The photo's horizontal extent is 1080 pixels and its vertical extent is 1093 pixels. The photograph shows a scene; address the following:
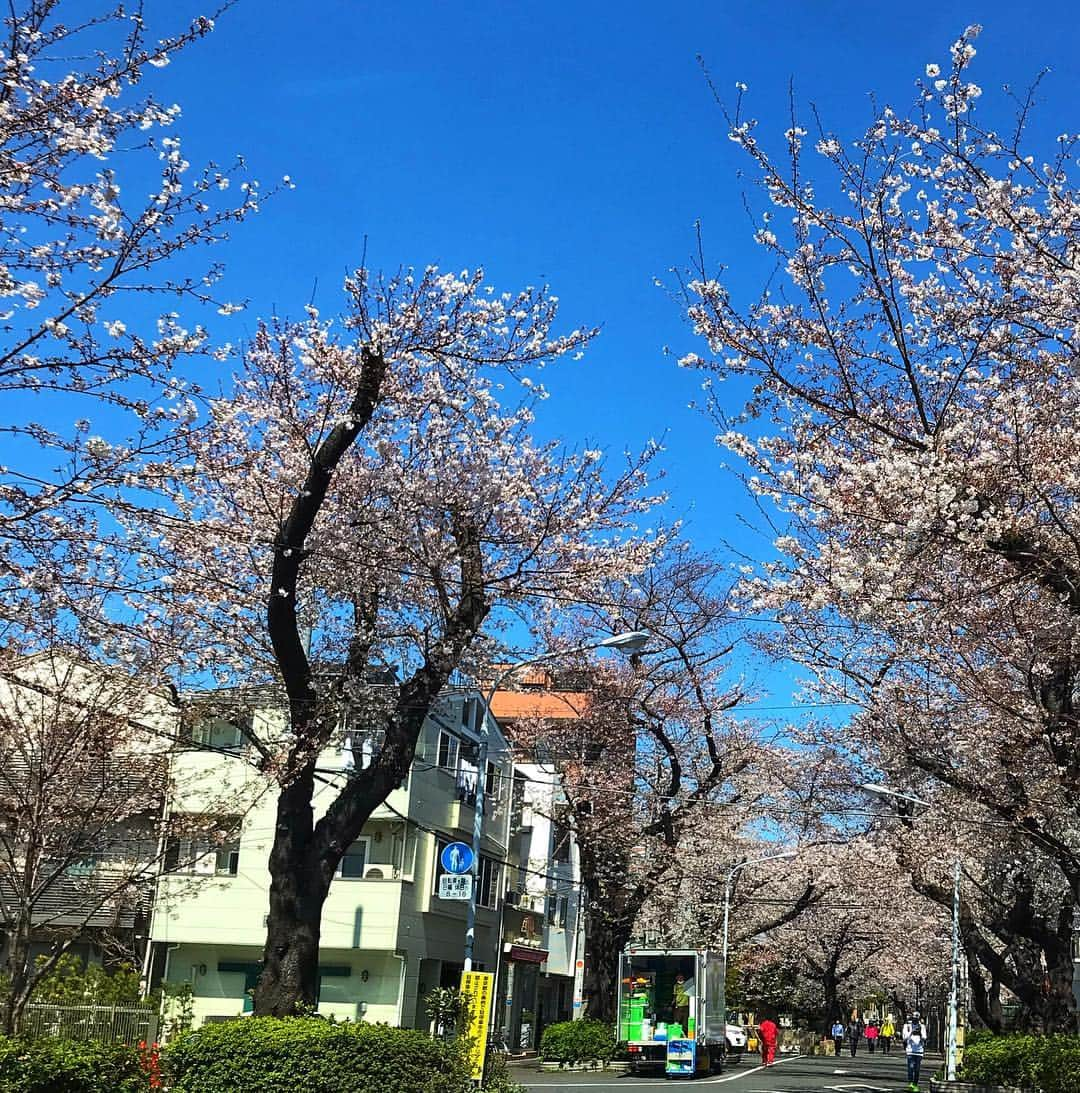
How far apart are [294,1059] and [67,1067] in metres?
2.36

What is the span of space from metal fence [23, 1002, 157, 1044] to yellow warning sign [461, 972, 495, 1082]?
7976mm

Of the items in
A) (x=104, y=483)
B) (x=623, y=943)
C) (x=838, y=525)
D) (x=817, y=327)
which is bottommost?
(x=623, y=943)

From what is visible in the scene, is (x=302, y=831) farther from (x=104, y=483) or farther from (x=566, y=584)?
(x=104, y=483)

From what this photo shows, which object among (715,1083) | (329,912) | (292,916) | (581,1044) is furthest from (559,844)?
(292,916)

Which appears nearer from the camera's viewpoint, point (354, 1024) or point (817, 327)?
point (817, 327)

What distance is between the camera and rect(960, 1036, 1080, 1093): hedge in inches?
730

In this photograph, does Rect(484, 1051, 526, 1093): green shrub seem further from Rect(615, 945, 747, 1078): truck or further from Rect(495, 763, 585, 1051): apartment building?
Rect(495, 763, 585, 1051): apartment building

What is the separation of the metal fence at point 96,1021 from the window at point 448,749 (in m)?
12.4

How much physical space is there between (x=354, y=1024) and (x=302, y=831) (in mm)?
2311

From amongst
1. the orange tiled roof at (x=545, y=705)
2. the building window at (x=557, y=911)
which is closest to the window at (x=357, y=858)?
the orange tiled roof at (x=545, y=705)

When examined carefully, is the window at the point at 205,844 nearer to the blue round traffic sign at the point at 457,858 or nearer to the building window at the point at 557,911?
the blue round traffic sign at the point at 457,858

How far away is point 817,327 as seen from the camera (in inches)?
469

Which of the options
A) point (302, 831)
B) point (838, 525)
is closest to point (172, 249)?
point (838, 525)

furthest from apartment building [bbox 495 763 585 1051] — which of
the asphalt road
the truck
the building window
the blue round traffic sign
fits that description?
the blue round traffic sign
